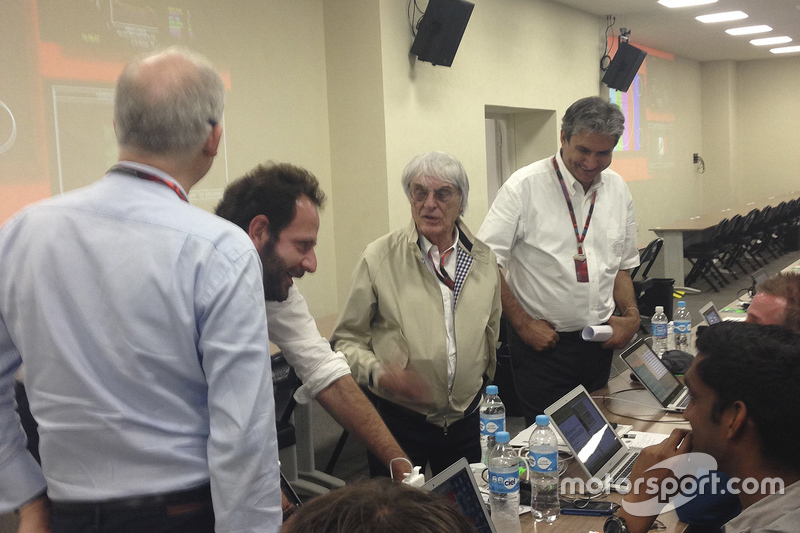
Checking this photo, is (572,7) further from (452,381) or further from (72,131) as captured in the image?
(452,381)

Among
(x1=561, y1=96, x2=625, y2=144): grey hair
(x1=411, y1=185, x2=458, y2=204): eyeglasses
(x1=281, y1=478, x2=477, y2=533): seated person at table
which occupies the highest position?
(x1=561, y1=96, x2=625, y2=144): grey hair

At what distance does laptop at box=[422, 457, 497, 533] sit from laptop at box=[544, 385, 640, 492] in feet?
1.56

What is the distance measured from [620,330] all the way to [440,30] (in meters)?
3.47

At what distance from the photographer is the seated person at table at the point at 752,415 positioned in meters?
1.23

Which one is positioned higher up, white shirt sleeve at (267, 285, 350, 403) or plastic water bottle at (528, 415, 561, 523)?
white shirt sleeve at (267, 285, 350, 403)

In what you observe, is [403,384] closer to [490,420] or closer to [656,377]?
[490,420]

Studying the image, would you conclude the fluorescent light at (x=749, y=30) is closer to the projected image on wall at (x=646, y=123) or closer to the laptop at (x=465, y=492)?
the projected image on wall at (x=646, y=123)

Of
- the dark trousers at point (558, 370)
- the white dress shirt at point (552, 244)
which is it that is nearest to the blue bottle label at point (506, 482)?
the dark trousers at point (558, 370)

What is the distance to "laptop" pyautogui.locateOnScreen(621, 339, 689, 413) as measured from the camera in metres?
2.47

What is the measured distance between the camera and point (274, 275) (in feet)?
5.53

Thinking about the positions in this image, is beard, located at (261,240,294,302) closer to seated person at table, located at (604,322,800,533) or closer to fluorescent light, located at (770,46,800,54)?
seated person at table, located at (604,322,800,533)

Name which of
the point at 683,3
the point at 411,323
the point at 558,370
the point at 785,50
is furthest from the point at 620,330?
the point at 785,50

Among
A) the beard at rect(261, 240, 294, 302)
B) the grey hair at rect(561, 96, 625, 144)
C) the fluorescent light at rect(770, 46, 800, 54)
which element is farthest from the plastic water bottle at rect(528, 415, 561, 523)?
the fluorescent light at rect(770, 46, 800, 54)

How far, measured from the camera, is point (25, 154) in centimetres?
352
